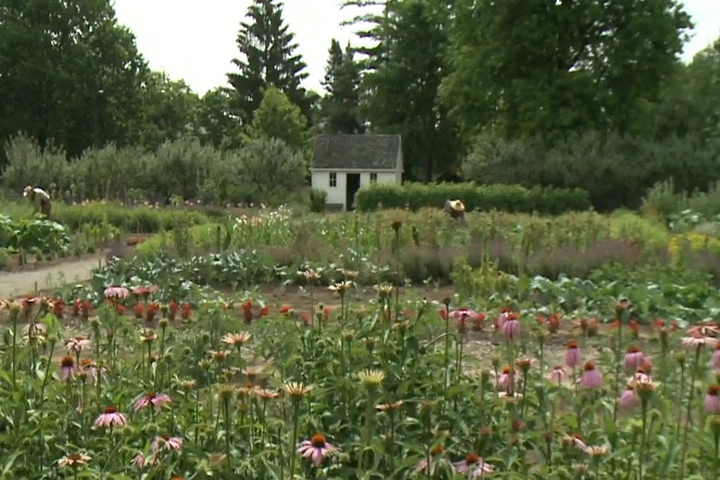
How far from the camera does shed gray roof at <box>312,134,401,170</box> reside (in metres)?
39.9

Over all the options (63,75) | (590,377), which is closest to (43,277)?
(590,377)

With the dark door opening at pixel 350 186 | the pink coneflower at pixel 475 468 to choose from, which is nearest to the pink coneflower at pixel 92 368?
the pink coneflower at pixel 475 468

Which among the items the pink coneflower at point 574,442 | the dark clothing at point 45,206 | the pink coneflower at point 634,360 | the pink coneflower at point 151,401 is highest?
the pink coneflower at point 634,360

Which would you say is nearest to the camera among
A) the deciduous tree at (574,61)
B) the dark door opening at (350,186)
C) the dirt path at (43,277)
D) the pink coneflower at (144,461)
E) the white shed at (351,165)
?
the pink coneflower at (144,461)

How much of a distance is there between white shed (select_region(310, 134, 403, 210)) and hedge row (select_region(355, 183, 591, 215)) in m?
14.9

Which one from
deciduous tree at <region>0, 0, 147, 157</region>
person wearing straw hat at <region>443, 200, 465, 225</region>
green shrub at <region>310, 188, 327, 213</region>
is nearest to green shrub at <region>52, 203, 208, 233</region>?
person wearing straw hat at <region>443, 200, 465, 225</region>

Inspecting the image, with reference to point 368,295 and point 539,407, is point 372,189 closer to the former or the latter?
point 368,295

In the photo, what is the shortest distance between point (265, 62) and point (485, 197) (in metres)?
33.4

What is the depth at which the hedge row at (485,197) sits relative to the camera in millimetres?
23172

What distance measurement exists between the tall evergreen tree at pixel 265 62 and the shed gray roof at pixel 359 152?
13.5 meters

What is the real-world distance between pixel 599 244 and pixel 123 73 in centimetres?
3803

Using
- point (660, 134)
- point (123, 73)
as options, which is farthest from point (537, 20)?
point (123, 73)

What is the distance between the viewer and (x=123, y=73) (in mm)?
43812

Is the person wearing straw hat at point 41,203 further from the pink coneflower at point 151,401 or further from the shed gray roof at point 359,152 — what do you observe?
the shed gray roof at point 359,152
